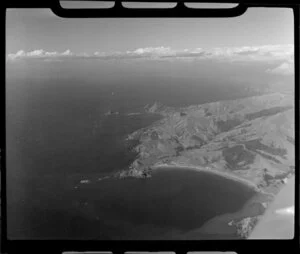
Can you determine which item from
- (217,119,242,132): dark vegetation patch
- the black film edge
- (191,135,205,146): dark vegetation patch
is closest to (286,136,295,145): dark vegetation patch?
(217,119,242,132): dark vegetation patch

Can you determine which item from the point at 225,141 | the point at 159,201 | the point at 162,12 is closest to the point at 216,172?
the point at 225,141

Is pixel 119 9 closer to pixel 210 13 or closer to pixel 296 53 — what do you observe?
pixel 210 13

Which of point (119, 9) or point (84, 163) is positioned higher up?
point (119, 9)

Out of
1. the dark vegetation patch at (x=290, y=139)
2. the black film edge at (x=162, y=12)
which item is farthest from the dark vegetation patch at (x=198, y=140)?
the black film edge at (x=162, y=12)

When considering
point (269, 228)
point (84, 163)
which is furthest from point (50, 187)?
point (269, 228)

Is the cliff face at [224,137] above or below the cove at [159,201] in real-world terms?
above

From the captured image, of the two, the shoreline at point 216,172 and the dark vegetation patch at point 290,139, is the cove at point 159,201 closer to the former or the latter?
the shoreline at point 216,172

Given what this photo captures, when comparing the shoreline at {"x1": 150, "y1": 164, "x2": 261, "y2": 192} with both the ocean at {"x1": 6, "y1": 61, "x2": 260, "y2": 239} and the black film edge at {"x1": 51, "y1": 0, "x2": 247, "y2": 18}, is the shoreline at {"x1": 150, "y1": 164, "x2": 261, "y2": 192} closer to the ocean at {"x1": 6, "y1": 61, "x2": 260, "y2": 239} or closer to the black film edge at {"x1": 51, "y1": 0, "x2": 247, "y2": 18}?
the ocean at {"x1": 6, "y1": 61, "x2": 260, "y2": 239}
